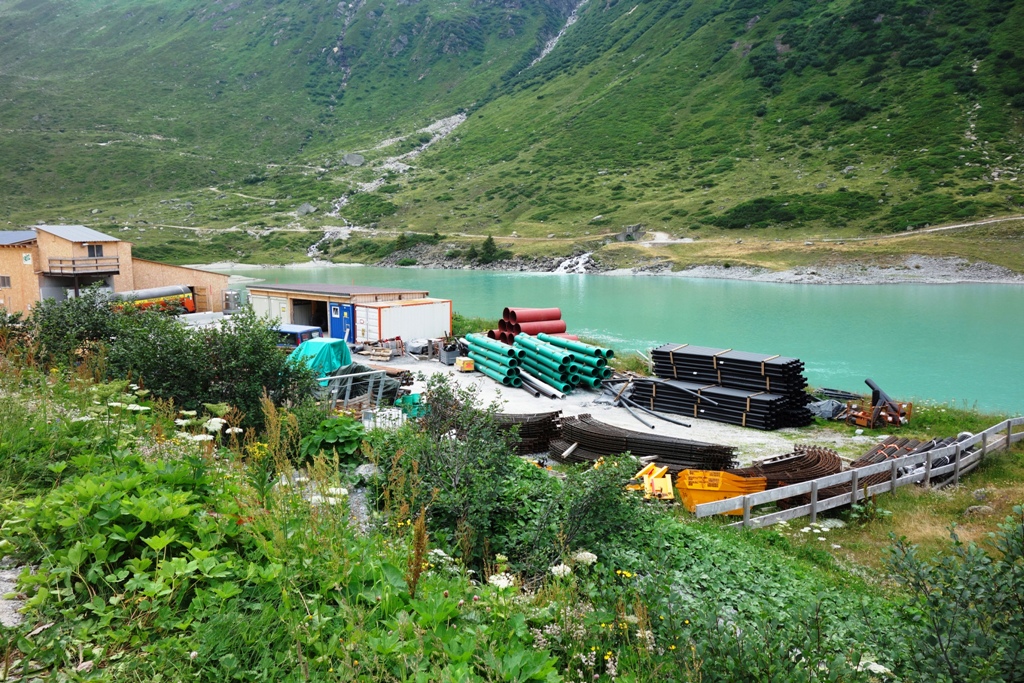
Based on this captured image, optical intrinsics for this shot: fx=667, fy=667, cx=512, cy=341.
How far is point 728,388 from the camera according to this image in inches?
882

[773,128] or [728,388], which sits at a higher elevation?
[773,128]

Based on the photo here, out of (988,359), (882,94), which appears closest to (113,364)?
(988,359)

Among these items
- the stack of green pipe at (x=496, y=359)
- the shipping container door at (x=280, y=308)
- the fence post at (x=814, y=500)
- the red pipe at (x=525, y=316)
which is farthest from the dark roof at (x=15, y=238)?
the fence post at (x=814, y=500)

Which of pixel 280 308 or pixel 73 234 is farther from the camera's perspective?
pixel 73 234

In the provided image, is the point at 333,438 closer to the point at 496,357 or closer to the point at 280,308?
Result: the point at 496,357

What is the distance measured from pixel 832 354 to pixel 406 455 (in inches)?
1406

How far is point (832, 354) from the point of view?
3769 centimetres

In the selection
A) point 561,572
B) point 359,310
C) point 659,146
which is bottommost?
point 359,310

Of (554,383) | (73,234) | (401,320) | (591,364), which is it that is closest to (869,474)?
(591,364)

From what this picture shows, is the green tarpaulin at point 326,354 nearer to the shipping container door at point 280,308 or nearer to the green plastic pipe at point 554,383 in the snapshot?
the green plastic pipe at point 554,383

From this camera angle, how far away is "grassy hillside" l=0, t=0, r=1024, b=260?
94.0 m

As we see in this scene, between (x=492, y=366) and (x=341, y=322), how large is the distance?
973 centimetres

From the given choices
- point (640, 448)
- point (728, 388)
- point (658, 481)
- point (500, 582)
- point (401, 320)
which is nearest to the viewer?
point (500, 582)

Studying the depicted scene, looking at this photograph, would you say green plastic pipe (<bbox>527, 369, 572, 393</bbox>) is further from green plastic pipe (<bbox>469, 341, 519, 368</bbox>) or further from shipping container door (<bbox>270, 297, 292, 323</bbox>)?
shipping container door (<bbox>270, 297, 292, 323</bbox>)
